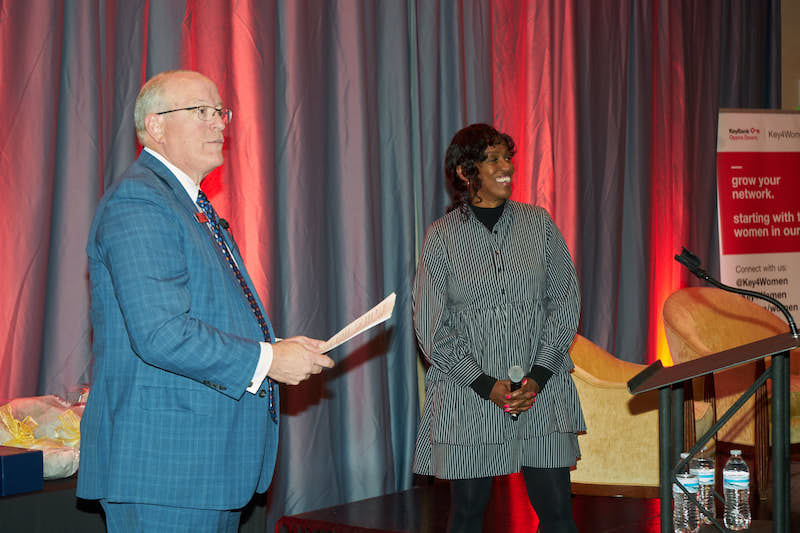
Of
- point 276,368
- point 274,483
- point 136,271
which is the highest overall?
point 136,271

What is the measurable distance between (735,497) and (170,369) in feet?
9.96

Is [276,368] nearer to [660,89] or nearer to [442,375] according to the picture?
[442,375]

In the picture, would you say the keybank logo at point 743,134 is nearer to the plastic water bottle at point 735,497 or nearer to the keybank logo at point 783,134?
the keybank logo at point 783,134

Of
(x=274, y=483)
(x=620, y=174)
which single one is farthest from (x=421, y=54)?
(x=274, y=483)

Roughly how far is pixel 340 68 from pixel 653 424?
218 cm

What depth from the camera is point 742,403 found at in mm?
2168

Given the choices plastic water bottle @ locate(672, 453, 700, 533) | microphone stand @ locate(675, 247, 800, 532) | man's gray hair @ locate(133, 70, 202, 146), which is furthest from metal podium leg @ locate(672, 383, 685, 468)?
man's gray hair @ locate(133, 70, 202, 146)

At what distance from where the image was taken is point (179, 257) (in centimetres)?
200

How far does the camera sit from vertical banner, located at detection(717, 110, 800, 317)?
6.65m

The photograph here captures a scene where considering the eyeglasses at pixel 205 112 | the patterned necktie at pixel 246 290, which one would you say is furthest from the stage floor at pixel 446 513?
the eyeglasses at pixel 205 112

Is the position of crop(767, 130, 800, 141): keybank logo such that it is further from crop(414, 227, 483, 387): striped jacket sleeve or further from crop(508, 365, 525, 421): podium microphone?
crop(508, 365, 525, 421): podium microphone

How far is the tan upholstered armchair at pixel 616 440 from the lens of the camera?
4.27 m

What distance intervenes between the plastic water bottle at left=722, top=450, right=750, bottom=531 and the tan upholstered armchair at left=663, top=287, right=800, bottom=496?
0.51 m

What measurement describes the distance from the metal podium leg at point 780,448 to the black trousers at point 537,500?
830mm
